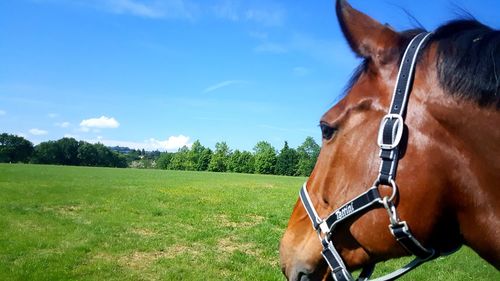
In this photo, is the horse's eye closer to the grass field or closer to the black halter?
the black halter

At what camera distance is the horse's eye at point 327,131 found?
183 cm

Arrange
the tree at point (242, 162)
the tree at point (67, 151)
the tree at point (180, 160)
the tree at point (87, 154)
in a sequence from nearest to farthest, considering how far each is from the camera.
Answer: the tree at point (242, 162)
the tree at point (67, 151)
the tree at point (87, 154)
the tree at point (180, 160)

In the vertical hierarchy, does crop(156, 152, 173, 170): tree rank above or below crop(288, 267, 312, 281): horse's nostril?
above

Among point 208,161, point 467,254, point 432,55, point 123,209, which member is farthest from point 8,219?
point 208,161

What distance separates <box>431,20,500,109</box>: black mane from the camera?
148 centimetres

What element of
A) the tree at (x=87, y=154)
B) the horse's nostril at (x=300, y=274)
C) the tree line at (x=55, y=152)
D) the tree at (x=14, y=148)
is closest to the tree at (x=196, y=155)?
the tree line at (x=55, y=152)

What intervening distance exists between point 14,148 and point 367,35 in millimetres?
117297

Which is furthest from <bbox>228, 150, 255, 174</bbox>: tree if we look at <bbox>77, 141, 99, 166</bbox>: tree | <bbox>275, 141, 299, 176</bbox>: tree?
<bbox>77, 141, 99, 166</bbox>: tree

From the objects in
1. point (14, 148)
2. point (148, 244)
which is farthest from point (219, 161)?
point (148, 244)

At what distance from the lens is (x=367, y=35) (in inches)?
69.4

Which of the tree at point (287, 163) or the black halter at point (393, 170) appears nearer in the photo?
the black halter at point (393, 170)

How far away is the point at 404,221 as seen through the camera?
153 centimetres

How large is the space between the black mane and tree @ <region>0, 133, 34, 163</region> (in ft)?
380

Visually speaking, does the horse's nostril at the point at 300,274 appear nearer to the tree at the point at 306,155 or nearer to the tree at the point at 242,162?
the tree at the point at 306,155
